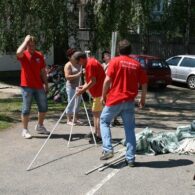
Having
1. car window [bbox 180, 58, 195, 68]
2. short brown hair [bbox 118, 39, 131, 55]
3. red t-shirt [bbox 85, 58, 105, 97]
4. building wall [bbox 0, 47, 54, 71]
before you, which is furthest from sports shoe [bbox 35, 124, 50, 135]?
building wall [bbox 0, 47, 54, 71]

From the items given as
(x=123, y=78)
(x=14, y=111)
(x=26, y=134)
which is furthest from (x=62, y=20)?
(x=123, y=78)

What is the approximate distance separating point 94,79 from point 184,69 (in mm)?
14073

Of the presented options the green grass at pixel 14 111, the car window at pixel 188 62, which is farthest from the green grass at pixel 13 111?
the car window at pixel 188 62

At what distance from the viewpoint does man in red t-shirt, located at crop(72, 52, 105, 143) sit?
8805 mm

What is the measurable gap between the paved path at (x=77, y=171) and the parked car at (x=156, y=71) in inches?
414

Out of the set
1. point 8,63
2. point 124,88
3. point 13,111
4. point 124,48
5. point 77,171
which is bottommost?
point 13,111

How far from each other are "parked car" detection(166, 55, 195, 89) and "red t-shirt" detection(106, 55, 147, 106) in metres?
14.7

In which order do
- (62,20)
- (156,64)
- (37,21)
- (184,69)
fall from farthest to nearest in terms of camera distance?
(184,69), (156,64), (62,20), (37,21)

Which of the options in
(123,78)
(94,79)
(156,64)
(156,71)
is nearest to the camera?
(123,78)

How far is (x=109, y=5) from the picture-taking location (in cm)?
1504

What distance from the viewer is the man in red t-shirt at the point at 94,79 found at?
880 cm

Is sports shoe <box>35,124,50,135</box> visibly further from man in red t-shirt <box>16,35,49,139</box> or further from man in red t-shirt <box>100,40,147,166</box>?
man in red t-shirt <box>100,40,147,166</box>

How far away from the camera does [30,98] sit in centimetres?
968

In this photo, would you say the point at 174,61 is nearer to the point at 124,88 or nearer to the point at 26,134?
the point at 26,134
